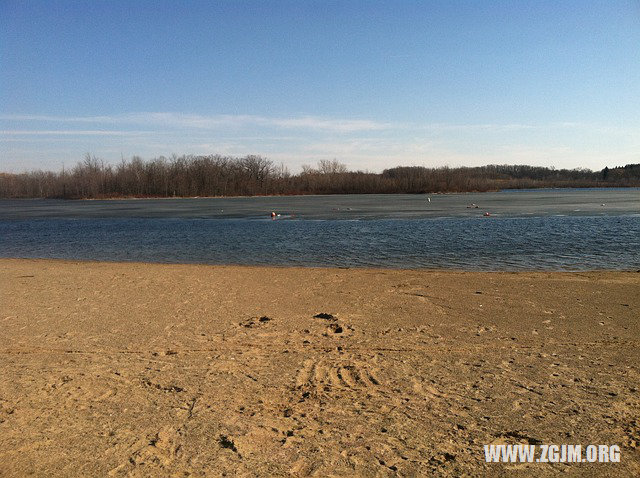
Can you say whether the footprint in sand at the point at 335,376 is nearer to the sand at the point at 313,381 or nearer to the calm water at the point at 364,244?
the sand at the point at 313,381

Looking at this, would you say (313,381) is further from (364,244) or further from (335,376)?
(364,244)

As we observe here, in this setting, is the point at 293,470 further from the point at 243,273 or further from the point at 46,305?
the point at 243,273

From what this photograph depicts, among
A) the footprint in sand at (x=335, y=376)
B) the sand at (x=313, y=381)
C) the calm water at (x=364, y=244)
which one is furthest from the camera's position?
the calm water at (x=364, y=244)

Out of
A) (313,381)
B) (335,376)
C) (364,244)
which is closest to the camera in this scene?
(313,381)

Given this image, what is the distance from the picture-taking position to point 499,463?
4293 millimetres

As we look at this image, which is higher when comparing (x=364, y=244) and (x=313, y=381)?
(x=313, y=381)

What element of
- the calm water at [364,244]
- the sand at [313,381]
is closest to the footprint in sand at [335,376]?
the sand at [313,381]

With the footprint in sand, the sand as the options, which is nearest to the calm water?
the sand

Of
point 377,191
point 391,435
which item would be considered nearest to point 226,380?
point 391,435

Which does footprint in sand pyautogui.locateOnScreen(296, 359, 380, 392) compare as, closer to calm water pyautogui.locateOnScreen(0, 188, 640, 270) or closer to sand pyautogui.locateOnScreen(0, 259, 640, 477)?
sand pyautogui.locateOnScreen(0, 259, 640, 477)

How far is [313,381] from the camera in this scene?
6.07 metres

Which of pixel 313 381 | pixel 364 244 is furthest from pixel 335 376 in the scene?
pixel 364 244

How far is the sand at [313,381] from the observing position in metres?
4.42

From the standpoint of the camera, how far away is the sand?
14.5 feet
